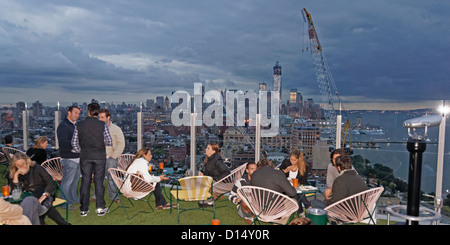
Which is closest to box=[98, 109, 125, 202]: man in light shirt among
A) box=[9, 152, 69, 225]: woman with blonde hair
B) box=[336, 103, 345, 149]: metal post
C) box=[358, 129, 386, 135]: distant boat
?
box=[9, 152, 69, 225]: woman with blonde hair

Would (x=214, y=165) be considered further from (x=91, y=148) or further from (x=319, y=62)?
(x=319, y=62)

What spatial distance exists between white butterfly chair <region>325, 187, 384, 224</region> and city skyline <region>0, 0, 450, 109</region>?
5.07 m

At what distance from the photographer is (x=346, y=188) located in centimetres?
329

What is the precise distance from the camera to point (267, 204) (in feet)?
11.0

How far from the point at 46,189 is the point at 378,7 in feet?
47.3

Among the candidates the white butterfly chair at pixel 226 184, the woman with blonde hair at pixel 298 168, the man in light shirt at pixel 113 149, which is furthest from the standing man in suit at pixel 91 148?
the woman with blonde hair at pixel 298 168

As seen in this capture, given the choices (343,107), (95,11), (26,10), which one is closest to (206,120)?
(343,107)

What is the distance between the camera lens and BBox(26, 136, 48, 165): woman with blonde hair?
4695 mm

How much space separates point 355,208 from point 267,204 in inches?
41.0

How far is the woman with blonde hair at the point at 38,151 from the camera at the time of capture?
4.70 metres

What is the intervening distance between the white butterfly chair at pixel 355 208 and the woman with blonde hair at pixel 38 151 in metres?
4.65

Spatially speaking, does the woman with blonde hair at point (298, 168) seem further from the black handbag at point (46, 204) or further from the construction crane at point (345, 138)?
the black handbag at point (46, 204)

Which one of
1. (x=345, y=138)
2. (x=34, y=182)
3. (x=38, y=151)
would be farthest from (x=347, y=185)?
(x=38, y=151)

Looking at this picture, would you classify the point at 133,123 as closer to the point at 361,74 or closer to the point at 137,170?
the point at 137,170
